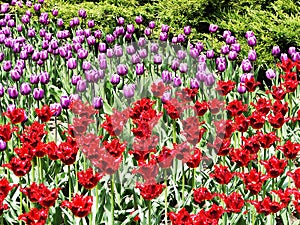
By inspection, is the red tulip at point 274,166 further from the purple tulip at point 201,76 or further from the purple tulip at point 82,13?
the purple tulip at point 82,13

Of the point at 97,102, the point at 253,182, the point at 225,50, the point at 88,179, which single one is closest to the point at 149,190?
the point at 88,179

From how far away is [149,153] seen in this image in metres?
3.88

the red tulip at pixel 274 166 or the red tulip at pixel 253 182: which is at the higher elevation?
the red tulip at pixel 274 166

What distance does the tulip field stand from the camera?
3.28 meters

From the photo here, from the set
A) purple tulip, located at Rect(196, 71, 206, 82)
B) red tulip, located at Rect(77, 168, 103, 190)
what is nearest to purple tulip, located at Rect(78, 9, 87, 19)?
purple tulip, located at Rect(196, 71, 206, 82)

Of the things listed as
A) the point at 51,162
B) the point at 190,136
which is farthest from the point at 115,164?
the point at 51,162

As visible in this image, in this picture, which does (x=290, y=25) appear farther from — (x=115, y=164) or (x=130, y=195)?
(x=115, y=164)

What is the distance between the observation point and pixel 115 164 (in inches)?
130

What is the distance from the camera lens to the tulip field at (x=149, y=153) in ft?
10.8

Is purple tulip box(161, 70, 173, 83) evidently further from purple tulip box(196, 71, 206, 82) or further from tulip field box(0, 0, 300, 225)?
purple tulip box(196, 71, 206, 82)

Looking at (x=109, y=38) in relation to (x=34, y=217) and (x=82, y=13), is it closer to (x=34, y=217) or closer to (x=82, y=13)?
(x=82, y=13)

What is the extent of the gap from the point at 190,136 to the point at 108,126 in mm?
565

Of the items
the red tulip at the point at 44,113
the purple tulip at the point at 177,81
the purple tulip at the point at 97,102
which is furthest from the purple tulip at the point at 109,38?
the red tulip at the point at 44,113

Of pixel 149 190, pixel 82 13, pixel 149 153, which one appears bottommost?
pixel 149 153
